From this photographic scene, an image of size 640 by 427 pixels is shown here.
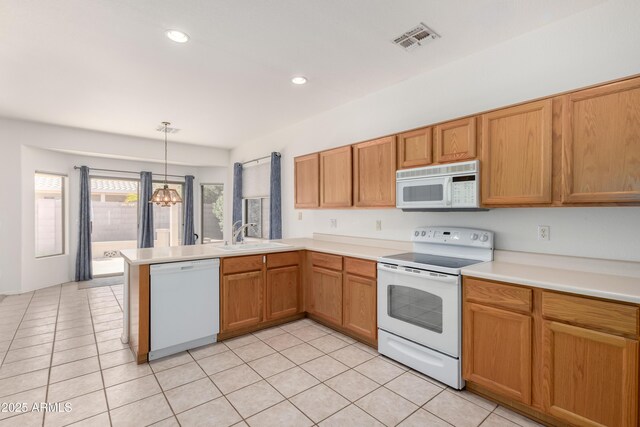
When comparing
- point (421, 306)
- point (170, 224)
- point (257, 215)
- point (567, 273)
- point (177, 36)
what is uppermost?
point (177, 36)

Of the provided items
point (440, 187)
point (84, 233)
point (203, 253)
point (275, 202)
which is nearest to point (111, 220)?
point (84, 233)

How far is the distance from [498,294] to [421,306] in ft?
1.98

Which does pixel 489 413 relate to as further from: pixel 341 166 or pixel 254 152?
pixel 254 152

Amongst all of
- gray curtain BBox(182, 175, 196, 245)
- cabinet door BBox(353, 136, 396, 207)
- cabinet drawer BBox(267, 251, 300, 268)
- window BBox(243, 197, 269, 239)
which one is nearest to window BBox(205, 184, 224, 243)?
gray curtain BBox(182, 175, 196, 245)

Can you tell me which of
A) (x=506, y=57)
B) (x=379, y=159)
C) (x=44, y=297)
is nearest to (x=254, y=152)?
(x=379, y=159)

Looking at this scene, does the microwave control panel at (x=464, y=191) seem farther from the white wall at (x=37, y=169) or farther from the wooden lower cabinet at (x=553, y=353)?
the white wall at (x=37, y=169)

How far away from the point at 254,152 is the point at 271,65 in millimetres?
3058

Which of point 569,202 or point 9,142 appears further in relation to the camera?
point 9,142

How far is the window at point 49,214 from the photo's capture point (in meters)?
5.16

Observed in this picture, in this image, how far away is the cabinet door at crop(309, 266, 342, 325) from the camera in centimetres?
323

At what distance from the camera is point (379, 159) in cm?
311

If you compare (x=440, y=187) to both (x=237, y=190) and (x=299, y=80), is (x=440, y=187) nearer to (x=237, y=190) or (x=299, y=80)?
(x=299, y=80)

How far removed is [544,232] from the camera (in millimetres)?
2291

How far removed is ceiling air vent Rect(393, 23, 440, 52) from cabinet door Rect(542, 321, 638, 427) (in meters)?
2.20
